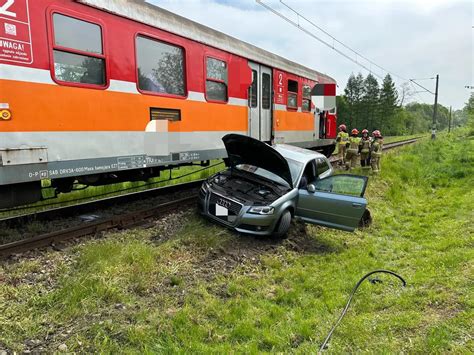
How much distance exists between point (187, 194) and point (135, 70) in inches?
141

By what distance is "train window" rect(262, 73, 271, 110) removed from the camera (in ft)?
31.3

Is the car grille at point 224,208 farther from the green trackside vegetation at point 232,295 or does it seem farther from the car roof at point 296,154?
the car roof at point 296,154

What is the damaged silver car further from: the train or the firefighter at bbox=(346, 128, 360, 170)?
the firefighter at bbox=(346, 128, 360, 170)

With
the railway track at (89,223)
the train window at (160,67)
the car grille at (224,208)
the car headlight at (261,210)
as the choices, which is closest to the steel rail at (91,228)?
the railway track at (89,223)

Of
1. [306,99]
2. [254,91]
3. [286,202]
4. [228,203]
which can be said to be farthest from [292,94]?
[228,203]

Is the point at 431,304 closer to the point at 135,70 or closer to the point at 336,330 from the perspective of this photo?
the point at 336,330

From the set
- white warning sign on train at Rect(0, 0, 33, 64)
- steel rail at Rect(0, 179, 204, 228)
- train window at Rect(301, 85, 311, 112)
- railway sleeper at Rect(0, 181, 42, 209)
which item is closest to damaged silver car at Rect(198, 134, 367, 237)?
steel rail at Rect(0, 179, 204, 228)

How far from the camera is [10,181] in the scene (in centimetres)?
431

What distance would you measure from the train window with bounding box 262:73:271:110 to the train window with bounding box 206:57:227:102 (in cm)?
187

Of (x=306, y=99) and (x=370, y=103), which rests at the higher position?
(x=370, y=103)

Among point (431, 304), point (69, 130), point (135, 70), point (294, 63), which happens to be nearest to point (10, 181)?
point (69, 130)

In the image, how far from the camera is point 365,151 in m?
13.0

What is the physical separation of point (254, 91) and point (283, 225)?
423cm

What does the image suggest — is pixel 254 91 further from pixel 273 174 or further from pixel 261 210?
pixel 261 210
